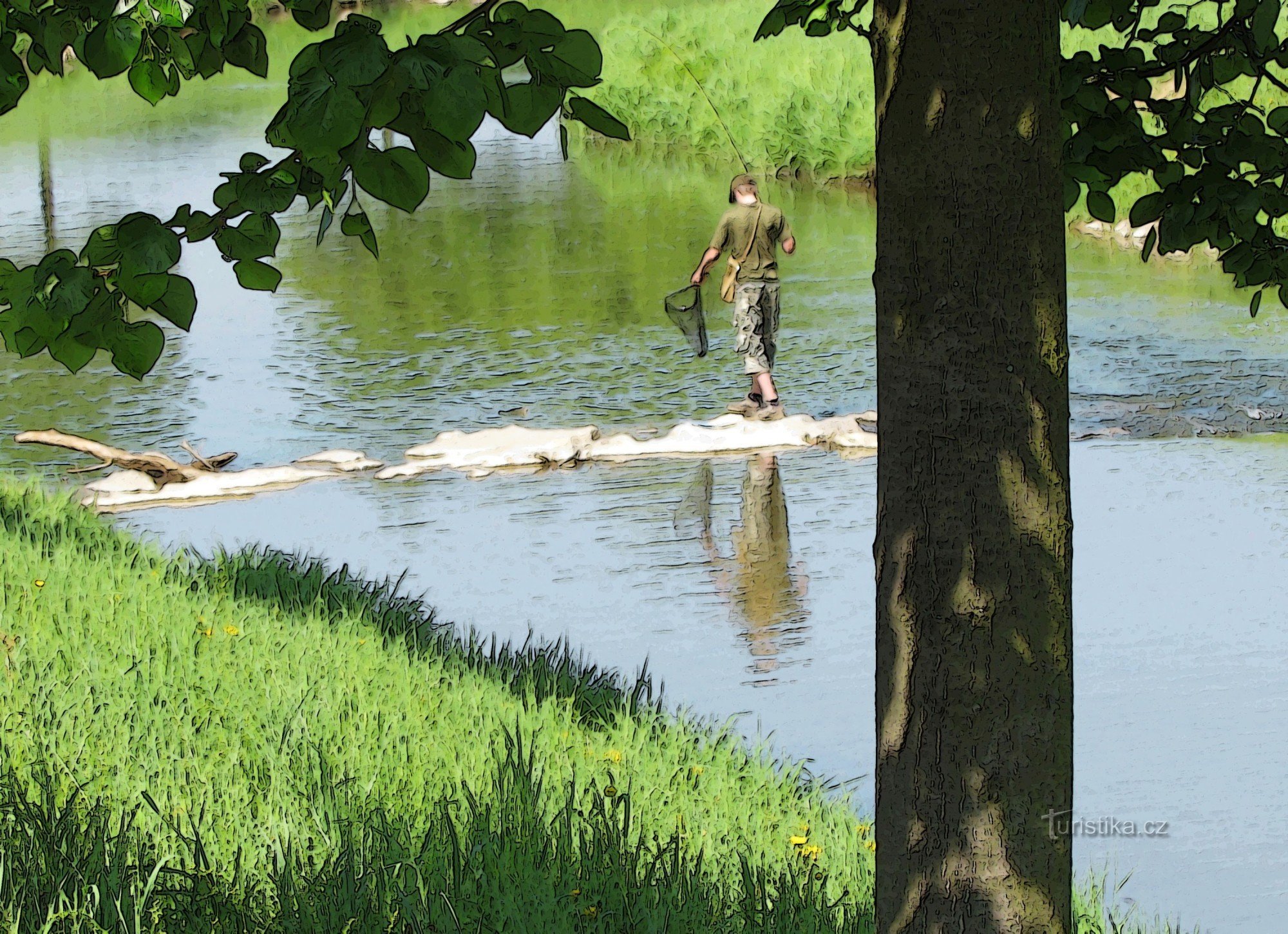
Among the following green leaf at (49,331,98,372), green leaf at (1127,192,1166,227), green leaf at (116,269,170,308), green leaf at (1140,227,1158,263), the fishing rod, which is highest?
the fishing rod

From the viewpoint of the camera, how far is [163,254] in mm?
2326

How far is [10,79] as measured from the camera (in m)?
2.67

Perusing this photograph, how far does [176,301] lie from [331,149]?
0.48 meters

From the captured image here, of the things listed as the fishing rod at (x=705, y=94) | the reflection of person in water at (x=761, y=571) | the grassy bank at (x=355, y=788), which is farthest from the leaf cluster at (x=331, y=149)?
the fishing rod at (x=705, y=94)

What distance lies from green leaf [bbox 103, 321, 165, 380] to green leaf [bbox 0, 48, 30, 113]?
50 cm

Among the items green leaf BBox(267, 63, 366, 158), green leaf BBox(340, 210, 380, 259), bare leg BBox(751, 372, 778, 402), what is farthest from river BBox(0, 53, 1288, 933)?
green leaf BBox(267, 63, 366, 158)

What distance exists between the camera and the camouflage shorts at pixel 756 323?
1085cm

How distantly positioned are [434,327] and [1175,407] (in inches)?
293

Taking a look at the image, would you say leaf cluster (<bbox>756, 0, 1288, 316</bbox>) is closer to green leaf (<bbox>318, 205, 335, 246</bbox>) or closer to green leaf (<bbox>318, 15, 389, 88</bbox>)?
green leaf (<bbox>318, 205, 335, 246</bbox>)

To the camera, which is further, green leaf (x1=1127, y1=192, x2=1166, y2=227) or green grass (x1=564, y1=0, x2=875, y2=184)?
green grass (x1=564, y1=0, x2=875, y2=184)

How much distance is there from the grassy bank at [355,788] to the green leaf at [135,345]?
4.60 ft

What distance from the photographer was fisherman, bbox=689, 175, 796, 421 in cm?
1074

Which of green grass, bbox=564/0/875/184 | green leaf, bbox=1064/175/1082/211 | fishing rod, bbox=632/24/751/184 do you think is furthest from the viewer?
green grass, bbox=564/0/875/184

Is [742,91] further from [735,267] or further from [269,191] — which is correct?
[269,191]
